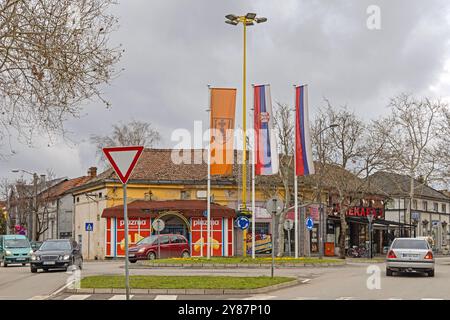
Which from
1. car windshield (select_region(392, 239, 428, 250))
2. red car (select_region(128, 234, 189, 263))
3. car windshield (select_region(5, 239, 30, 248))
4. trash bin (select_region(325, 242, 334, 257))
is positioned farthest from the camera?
trash bin (select_region(325, 242, 334, 257))

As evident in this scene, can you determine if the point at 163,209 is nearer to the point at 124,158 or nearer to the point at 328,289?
the point at 328,289

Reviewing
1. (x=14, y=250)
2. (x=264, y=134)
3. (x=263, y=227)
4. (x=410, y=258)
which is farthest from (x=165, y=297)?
(x=263, y=227)

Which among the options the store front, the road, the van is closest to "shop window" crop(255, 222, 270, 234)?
the store front

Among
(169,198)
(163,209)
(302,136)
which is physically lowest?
(163,209)

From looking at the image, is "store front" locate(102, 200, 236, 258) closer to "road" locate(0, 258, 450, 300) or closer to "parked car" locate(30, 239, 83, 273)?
"parked car" locate(30, 239, 83, 273)

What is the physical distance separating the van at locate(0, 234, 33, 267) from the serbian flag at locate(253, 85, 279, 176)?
1411cm

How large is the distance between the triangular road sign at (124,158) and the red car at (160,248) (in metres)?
26.1

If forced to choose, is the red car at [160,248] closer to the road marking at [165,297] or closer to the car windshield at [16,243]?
the car windshield at [16,243]

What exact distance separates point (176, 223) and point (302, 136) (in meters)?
18.5

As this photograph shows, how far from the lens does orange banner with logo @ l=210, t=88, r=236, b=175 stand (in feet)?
116

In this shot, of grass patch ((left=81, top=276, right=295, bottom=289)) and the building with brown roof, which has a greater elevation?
the building with brown roof

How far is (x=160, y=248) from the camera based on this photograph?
42.0 m

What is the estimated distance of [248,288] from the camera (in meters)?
18.9
